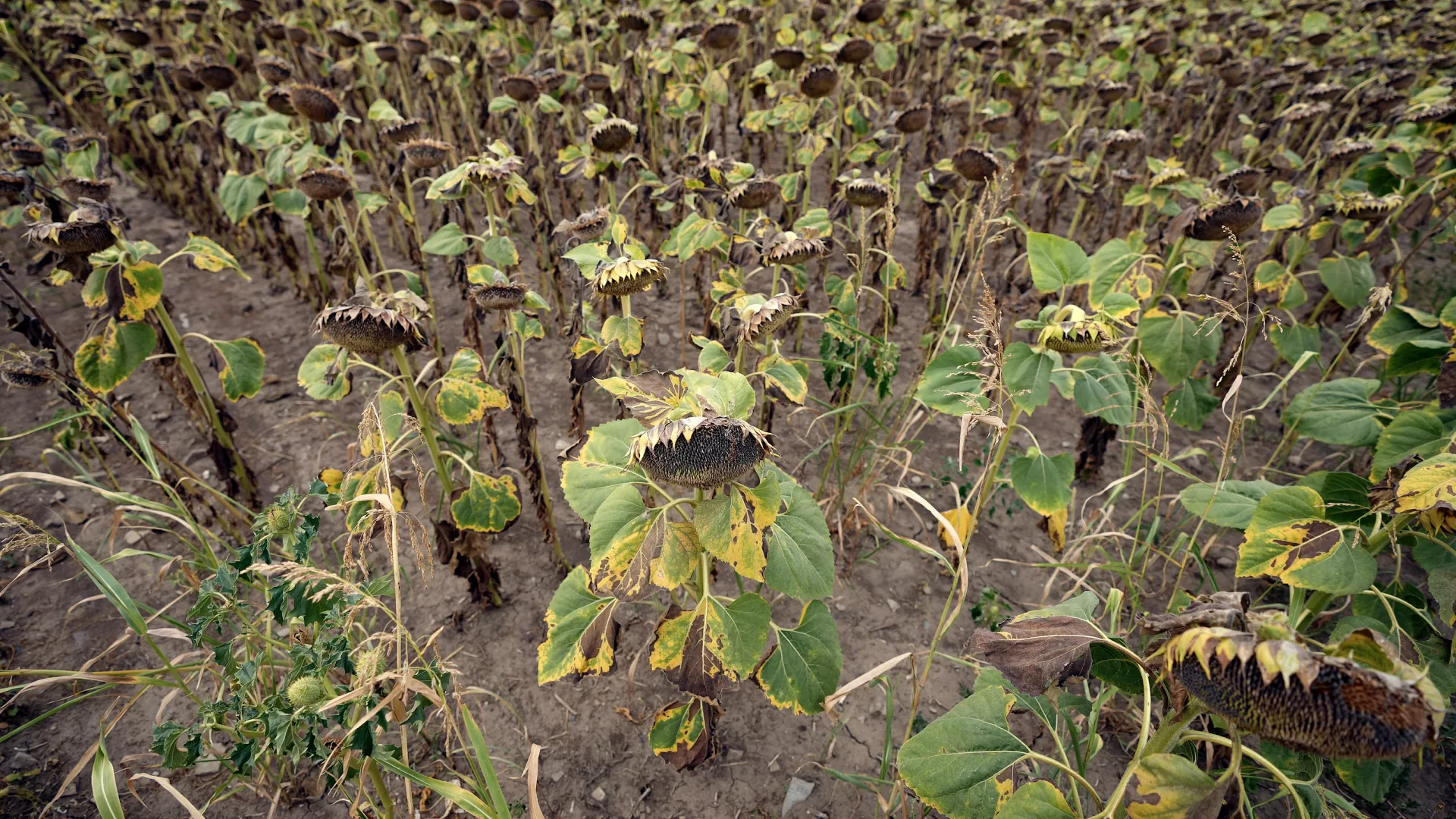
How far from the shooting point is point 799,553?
1.56m

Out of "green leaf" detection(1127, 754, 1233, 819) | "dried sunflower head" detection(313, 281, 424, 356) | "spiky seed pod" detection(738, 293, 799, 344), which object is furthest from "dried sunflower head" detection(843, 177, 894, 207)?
"green leaf" detection(1127, 754, 1233, 819)

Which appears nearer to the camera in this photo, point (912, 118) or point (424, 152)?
point (424, 152)

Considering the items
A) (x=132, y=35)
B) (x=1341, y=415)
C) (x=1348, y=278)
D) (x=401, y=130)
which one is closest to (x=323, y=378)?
(x=401, y=130)

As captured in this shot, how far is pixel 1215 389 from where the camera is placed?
12.6 feet

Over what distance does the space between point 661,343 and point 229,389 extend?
228 cm

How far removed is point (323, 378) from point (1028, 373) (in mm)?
2197

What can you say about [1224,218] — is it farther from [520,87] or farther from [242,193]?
[242,193]

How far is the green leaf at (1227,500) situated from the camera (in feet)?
5.89

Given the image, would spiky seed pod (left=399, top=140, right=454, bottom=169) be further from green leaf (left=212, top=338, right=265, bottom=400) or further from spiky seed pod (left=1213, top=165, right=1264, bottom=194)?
spiky seed pod (left=1213, top=165, right=1264, bottom=194)

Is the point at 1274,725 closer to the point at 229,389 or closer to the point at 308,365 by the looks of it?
the point at 308,365

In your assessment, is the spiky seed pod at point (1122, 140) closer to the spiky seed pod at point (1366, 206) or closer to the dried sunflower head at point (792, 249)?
the spiky seed pod at point (1366, 206)

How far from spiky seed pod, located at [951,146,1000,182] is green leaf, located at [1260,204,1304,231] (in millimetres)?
1188

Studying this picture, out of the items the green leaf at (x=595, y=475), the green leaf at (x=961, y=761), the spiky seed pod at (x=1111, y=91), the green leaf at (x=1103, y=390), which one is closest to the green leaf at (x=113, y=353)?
the green leaf at (x=595, y=475)

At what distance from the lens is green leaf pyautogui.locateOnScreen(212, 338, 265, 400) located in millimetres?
2570
